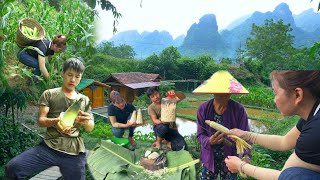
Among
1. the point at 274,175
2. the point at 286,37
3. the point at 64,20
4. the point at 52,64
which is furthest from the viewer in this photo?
the point at 286,37

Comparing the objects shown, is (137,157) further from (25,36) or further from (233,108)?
(25,36)

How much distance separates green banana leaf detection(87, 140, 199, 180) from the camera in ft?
7.07

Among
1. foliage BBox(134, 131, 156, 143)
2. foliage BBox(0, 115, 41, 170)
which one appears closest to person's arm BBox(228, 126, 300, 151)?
foliage BBox(0, 115, 41, 170)

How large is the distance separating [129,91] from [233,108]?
10.2ft

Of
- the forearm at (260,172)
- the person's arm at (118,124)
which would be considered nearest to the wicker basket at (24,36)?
the person's arm at (118,124)

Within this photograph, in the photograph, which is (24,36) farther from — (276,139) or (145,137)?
(145,137)

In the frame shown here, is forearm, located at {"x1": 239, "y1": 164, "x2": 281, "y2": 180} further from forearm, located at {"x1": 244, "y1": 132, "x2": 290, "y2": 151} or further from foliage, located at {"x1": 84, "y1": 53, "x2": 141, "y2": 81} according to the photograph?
foliage, located at {"x1": 84, "y1": 53, "x2": 141, "y2": 81}

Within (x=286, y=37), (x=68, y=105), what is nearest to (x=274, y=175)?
(x=68, y=105)

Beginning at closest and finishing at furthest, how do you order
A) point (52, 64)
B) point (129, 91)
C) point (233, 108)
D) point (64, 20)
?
point (233, 108) < point (52, 64) < point (64, 20) < point (129, 91)

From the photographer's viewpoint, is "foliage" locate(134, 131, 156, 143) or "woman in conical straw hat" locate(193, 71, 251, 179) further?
"foliage" locate(134, 131, 156, 143)

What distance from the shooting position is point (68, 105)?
1.94m

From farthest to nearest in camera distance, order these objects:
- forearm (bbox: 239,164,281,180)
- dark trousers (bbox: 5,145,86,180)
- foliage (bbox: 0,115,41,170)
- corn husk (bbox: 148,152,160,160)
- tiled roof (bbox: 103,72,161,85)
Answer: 1. tiled roof (bbox: 103,72,161,85)
2. foliage (bbox: 0,115,41,170)
3. corn husk (bbox: 148,152,160,160)
4. dark trousers (bbox: 5,145,86,180)
5. forearm (bbox: 239,164,281,180)

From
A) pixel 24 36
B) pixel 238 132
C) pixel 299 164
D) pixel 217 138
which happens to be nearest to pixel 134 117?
pixel 24 36

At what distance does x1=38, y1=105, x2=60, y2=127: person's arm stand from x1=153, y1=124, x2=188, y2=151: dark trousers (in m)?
1.45
